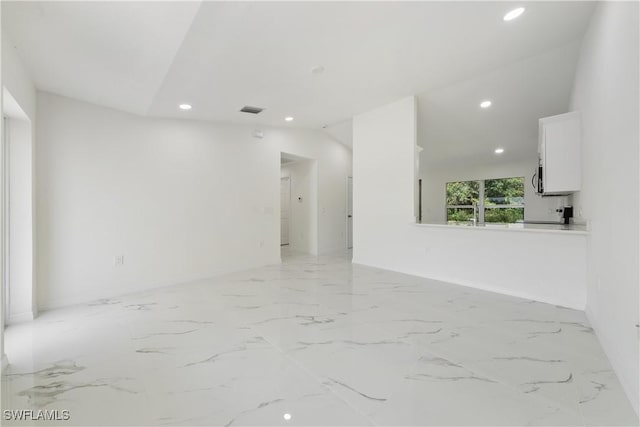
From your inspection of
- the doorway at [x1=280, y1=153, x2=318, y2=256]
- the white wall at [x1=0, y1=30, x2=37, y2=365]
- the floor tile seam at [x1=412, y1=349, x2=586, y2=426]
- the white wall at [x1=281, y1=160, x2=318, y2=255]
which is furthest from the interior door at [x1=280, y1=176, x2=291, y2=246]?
the floor tile seam at [x1=412, y1=349, x2=586, y2=426]

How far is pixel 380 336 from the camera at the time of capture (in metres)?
2.28

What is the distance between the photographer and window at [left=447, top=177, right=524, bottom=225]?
23.6 feet

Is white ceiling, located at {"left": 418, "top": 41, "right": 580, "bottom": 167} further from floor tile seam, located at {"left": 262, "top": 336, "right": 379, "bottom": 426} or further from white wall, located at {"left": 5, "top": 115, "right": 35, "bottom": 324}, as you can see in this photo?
white wall, located at {"left": 5, "top": 115, "right": 35, "bottom": 324}

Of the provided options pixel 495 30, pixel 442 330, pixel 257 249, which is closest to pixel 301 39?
pixel 495 30

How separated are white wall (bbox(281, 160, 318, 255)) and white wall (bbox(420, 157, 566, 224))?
2.54 meters

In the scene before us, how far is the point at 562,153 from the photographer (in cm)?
303

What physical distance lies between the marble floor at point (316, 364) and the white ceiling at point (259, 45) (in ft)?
7.72

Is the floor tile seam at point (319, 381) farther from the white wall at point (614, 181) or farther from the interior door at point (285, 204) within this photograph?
the interior door at point (285, 204)

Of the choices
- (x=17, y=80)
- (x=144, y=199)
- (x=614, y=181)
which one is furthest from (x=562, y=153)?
(x=17, y=80)

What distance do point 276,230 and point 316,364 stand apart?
373 centimetres

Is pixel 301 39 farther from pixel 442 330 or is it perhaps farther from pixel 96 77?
pixel 442 330

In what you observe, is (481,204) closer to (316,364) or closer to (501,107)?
(501,107)

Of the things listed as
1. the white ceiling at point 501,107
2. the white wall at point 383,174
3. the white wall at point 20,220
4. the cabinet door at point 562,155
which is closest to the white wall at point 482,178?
the white ceiling at point 501,107

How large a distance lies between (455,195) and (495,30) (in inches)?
242
